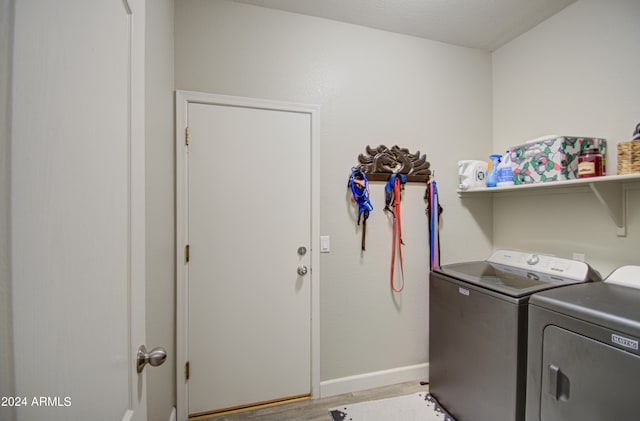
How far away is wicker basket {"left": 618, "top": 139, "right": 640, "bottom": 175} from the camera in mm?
1317

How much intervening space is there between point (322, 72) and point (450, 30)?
43.9 inches

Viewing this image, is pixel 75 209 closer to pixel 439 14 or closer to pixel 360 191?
pixel 360 191

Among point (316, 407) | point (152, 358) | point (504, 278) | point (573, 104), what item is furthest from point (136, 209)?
point (573, 104)

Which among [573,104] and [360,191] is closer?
[573,104]

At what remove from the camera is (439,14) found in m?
1.88

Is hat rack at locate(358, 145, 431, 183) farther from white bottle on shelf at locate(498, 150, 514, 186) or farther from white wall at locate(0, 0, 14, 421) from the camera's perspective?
white wall at locate(0, 0, 14, 421)

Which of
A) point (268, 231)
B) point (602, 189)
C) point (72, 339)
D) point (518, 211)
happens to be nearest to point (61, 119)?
point (72, 339)

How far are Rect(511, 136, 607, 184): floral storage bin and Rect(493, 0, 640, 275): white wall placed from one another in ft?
0.63

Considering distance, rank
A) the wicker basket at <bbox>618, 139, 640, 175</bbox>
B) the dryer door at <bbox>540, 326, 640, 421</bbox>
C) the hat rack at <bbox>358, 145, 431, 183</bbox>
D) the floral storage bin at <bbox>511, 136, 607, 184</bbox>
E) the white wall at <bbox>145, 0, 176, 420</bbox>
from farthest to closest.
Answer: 1. the hat rack at <bbox>358, 145, 431, 183</bbox>
2. the floral storage bin at <bbox>511, 136, 607, 184</bbox>
3. the wicker basket at <bbox>618, 139, 640, 175</bbox>
4. the white wall at <bbox>145, 0, 176, 420</bbox>
5. the dryer door at <bbox>540, 326, 640, 421</bbox>

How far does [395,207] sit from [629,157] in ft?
4.15

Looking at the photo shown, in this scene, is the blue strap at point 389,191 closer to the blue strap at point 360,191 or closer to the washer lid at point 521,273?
the blue strap at point 360,191

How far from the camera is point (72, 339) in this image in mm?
411

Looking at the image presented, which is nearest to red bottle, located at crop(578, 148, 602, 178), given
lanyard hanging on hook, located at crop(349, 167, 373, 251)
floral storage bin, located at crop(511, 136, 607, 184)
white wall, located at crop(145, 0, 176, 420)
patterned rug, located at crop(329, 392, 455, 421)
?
floral storage bin, located at crop(511, 136, 607, 184)

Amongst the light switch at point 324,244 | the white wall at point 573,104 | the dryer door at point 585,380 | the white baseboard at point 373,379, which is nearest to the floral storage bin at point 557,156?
the white wall at point 573,104
